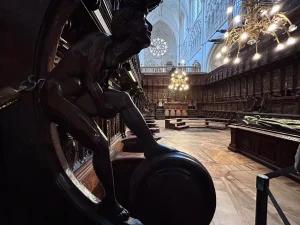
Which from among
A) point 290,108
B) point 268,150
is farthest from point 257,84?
point 268,150

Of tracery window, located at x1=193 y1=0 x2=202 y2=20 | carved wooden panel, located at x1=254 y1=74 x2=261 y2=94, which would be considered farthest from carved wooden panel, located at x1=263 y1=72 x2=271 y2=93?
tracery window, located at x1=193 y1=0 x2=202 y2=20

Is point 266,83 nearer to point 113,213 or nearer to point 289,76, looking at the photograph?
point 289,76

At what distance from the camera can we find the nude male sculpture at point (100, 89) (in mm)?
728

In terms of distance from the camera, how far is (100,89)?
758 millimetres

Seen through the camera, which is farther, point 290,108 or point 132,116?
point 290,108

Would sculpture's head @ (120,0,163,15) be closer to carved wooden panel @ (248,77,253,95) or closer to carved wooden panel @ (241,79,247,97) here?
carved wooden panel @ (248,77,253,95)

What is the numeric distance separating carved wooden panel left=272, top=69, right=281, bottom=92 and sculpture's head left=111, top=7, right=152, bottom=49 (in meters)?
10.5

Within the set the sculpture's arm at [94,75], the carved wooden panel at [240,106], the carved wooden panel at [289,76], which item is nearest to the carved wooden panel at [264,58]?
the carved wooden panel at [289,76]

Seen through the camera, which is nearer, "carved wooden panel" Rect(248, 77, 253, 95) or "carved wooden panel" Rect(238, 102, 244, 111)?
→ "carved wooden panel" Rect(248, 77, 253, 95)

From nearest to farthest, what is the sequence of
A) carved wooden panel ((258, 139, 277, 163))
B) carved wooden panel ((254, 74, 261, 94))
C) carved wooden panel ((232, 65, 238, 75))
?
carved wooden panel ((258, 139, 277, 163)) → carved wooden panel ((254, 74, 261, 94)) → carved wooden panel ((232, 65, 238, 75))

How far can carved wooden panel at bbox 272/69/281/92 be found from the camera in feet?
30.9

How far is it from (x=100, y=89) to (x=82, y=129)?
0.16m

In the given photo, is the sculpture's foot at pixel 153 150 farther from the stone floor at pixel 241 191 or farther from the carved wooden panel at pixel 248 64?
the carved wooden panel at pixel 248 64

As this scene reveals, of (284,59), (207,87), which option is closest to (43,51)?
(284,59)
